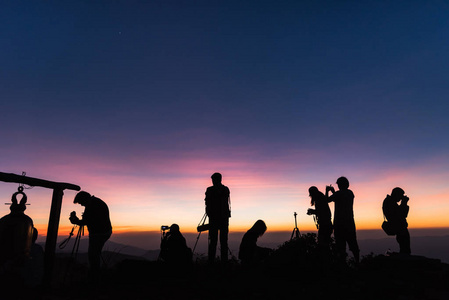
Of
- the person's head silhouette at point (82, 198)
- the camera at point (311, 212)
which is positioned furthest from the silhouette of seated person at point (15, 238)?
the camera at point (311, 212)

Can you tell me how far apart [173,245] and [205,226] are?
1.17m

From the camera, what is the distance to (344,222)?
27.9 ft

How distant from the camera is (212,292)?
6145 mm

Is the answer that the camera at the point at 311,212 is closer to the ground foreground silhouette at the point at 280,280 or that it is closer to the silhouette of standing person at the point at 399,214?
the ground foreground silhouette at the point at 280,280

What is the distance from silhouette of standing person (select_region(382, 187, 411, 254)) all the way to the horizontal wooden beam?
935 centimetres

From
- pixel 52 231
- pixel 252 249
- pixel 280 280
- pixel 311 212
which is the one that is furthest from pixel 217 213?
pixel 52 231

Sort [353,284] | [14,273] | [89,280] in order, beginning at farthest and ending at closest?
[89,280], [353,284], [14,273]

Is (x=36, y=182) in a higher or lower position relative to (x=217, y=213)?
higher

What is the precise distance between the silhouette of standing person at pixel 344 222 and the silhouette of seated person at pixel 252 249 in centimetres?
227

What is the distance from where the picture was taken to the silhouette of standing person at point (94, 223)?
7297 mm

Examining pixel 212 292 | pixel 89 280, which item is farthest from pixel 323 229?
pixel 89 280

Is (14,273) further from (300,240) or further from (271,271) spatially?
(300,240)

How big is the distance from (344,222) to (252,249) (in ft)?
9.89

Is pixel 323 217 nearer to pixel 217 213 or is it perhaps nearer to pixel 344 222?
pixel 344 222
